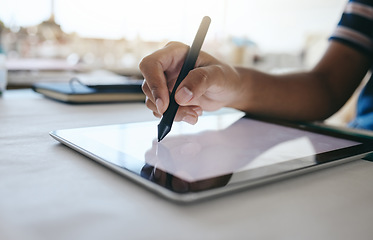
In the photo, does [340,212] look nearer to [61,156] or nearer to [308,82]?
[61,156]

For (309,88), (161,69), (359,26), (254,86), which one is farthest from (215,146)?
(359,26)

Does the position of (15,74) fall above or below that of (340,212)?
below

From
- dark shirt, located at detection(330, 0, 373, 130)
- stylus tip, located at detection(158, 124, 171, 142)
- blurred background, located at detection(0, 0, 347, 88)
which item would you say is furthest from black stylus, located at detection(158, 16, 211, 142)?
blurred background, located at detection(0, 0, 347, 88)

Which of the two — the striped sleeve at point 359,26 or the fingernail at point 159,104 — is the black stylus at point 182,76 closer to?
the fingernail at point 159,104

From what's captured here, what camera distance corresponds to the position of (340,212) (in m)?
0.24

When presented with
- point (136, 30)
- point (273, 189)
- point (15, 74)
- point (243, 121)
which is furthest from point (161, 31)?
point (273, 189)

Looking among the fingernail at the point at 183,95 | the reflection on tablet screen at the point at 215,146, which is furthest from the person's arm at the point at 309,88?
the fingernail at the point at 183,95

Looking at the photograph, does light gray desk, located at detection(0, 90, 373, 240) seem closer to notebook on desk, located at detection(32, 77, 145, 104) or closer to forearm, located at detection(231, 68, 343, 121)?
forearm, located at detection(231, 68, 343, 121)

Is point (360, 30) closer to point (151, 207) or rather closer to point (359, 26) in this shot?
point (359, 26)

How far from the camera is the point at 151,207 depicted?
0.76ft

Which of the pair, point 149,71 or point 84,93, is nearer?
point 149,71

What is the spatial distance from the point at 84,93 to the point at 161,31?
2.82 meters

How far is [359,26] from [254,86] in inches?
14.6

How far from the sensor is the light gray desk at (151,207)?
0.20 m
